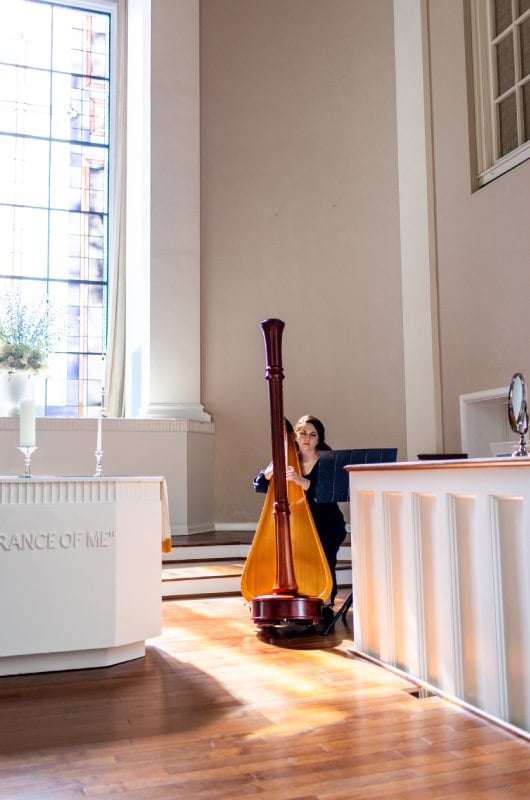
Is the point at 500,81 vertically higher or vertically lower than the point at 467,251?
higher

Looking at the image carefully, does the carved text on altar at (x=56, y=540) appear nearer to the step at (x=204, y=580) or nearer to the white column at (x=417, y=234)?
the step at (x=204, y=580)

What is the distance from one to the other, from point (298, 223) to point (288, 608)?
455 cm

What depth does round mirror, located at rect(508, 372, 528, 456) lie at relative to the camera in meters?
2.75

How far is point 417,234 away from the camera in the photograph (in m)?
6.35

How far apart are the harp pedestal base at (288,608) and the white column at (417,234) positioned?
101 inches

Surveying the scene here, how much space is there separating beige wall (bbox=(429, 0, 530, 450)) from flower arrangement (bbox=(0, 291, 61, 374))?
3.46 meters

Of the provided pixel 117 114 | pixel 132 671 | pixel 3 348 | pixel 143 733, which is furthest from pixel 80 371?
pixel 143 733

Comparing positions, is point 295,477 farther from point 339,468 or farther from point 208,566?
point 208,566

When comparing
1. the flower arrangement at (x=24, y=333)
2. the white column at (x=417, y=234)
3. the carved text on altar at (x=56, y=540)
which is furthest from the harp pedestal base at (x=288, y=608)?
the flower arrangement at (x=24, y=333)

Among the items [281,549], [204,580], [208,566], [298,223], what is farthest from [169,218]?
[281,549]

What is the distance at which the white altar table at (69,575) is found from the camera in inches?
131

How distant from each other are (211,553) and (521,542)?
3.71 meters

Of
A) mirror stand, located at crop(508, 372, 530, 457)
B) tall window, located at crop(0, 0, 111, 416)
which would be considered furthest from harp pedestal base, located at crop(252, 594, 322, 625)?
tall window, located at crop(0, 0, 111, 416)

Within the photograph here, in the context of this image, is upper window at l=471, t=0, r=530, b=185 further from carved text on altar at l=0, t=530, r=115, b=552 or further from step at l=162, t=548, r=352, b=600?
carved text on altar at l=0, t=530, r=115, b=552
